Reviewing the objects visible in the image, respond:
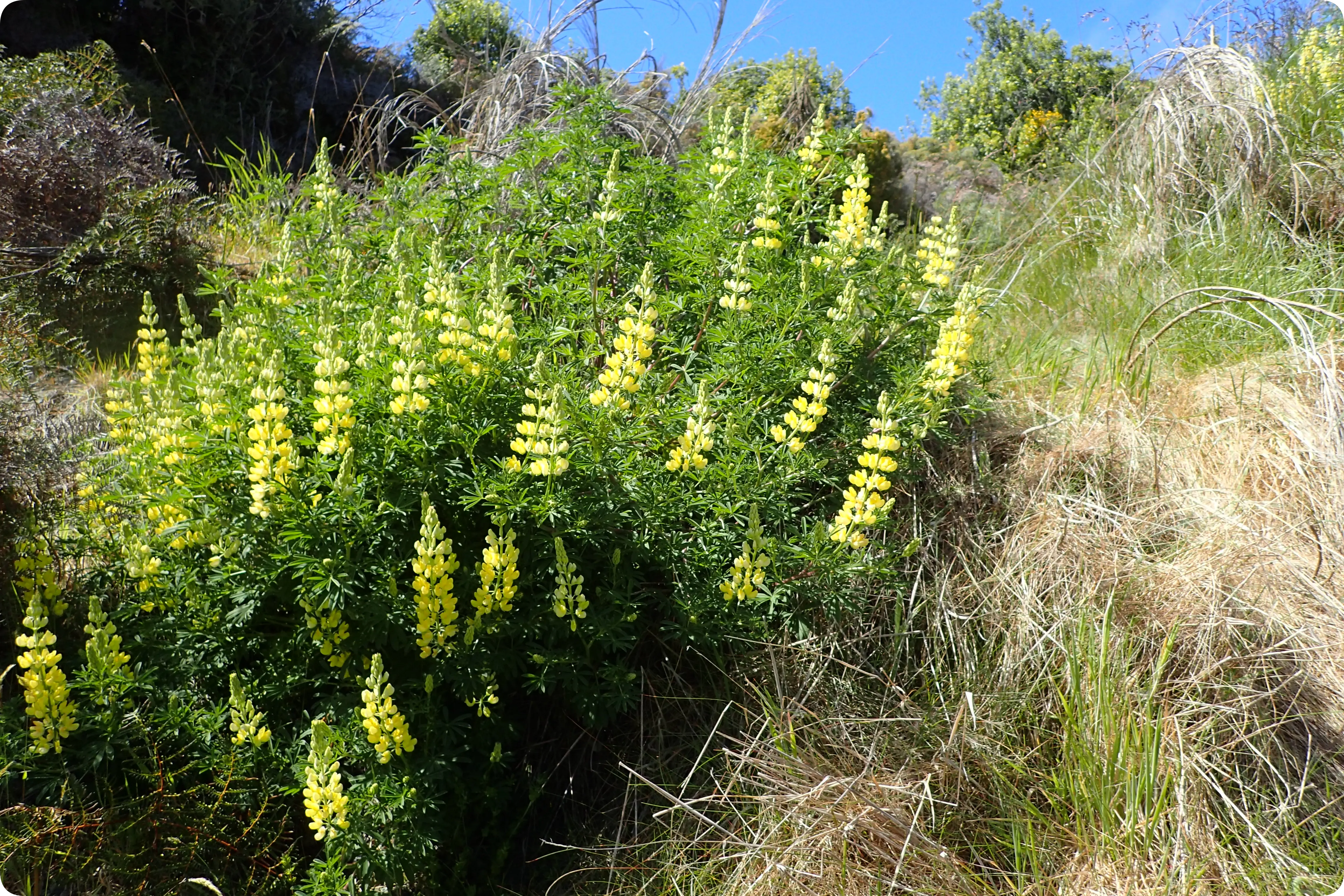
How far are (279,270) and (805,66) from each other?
7.35 meters

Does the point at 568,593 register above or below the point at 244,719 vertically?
above

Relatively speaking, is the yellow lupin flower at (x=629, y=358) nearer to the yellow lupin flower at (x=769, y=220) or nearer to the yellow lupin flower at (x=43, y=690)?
the yellow lupin flower at (x=769, y=220)

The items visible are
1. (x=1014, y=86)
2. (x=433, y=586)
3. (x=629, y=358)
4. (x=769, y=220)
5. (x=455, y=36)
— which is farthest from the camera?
Result: (x=1014, y=86)

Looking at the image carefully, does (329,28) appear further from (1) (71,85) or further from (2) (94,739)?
(2) (94,739)

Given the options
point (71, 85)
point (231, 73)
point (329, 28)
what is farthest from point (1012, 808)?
point (329, 28)

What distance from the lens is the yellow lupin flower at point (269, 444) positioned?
209 centimetres

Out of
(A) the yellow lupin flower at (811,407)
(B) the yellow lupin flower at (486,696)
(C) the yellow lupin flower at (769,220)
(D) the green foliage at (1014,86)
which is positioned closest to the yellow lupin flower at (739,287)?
(C) the yellow lupin flower at (769,220)

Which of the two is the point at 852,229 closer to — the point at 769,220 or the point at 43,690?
the point at 769,220

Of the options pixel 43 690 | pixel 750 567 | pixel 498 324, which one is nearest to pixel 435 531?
pixel 498 324

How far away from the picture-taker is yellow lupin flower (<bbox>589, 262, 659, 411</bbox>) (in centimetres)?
230

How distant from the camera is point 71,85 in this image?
178 inches

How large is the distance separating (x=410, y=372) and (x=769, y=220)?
1.36 meters

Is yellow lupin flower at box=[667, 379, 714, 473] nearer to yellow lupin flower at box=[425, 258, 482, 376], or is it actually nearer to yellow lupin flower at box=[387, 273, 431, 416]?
yellow lupin flower at box=[425, 258, 482, 376]

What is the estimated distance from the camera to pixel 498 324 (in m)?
2.28
